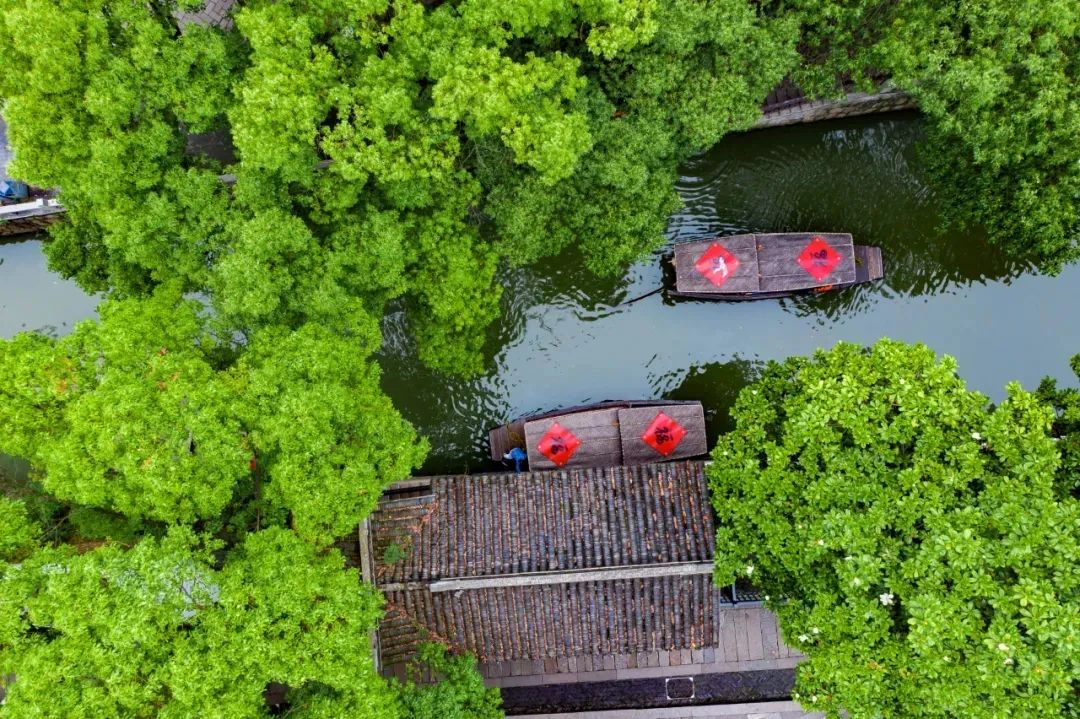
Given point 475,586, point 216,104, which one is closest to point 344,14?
point 216,104

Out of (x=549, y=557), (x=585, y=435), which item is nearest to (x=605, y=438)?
(x=585, y=435)

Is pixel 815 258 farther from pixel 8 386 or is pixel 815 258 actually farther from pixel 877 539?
pixel 8 386

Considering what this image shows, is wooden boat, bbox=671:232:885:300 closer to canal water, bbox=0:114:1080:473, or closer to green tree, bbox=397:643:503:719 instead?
canal water, bbox=0:114:1080:473

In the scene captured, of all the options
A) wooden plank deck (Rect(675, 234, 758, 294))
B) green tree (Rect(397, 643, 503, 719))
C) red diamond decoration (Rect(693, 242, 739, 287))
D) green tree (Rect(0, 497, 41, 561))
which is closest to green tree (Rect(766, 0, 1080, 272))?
wooden plank deck (Rect(675, 234, 758, 294))

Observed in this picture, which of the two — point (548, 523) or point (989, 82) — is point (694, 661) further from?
point (989, 82)

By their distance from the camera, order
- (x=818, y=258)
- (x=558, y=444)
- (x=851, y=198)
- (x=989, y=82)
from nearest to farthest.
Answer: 1. (x=989, y=82)
2. (x=558, y=444)
3. (x=818, y=258)
4. (x=851, y=198)
